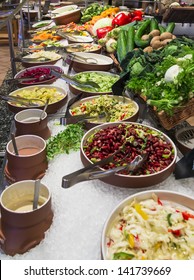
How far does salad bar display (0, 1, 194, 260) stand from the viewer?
39.2 inches

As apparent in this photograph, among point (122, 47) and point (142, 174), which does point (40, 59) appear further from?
point (142, 174)

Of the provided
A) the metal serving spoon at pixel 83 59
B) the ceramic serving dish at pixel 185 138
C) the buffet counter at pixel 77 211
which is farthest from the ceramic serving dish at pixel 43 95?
the ceramic serving dish at pixel 185 138

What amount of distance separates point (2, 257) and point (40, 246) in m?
0.13

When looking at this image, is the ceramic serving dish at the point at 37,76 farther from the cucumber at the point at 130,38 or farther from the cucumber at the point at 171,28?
the cucumber at the point at 171,28

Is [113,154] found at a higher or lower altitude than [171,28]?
lower

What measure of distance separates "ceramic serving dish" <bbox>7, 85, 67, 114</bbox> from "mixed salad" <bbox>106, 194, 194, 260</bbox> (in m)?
0.91

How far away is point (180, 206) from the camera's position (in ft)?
3.68

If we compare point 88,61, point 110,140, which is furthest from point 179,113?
point 88,61

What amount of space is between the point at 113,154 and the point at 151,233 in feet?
1.26

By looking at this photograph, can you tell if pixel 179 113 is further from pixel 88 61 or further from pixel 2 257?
pixel 88 61

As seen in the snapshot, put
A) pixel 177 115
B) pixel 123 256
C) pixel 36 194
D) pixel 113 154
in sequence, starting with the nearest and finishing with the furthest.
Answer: pixel 123 256
pixel 36 194
pixel 113 154
pixel 177 115

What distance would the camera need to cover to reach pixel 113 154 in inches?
49.3

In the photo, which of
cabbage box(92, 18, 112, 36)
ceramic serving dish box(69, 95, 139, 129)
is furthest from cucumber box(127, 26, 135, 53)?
ceramic serving dish box(69, 95, 139, 129)

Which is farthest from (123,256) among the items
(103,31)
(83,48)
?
(103,31)
